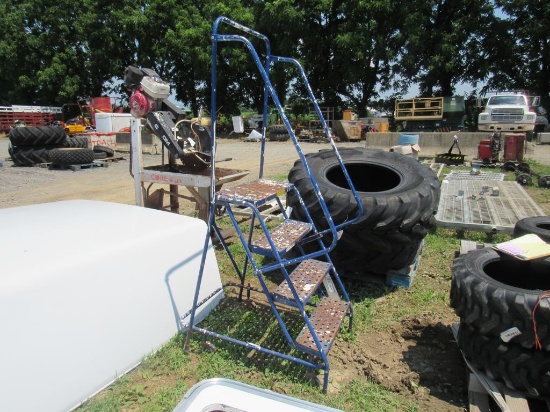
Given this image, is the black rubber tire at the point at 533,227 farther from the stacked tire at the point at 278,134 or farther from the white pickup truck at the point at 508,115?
the stacked tire at the point at 278,134

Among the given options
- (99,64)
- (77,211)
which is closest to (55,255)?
(77,211)

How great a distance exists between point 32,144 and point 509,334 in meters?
13.1

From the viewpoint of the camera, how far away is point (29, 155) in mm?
11961

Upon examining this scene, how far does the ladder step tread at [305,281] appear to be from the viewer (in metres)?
2.58

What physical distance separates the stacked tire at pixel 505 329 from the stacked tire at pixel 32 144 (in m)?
12.0

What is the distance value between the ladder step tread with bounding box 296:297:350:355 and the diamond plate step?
0.87 metres

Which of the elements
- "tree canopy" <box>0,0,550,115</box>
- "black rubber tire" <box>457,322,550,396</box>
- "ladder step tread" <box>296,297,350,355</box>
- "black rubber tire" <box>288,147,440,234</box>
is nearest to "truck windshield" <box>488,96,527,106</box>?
"tree canopy" <box>0,0,550,115</box>

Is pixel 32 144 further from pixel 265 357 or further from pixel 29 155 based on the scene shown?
pixel 265 357

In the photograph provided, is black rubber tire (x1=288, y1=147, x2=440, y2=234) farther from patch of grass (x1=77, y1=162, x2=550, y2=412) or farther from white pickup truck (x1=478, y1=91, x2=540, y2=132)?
white pickup truck (x1=478, y1=91, x2=540, y2=132)

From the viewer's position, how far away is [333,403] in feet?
7.75

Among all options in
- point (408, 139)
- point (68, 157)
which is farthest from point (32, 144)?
point (408, 139)

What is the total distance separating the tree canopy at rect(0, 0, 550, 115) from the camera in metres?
23.6

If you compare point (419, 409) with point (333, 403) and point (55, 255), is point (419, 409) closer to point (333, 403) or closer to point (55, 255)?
point (333, 403)

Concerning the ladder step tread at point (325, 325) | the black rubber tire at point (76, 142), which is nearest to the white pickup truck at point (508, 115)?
the black rubber tire at point (76, 142)
